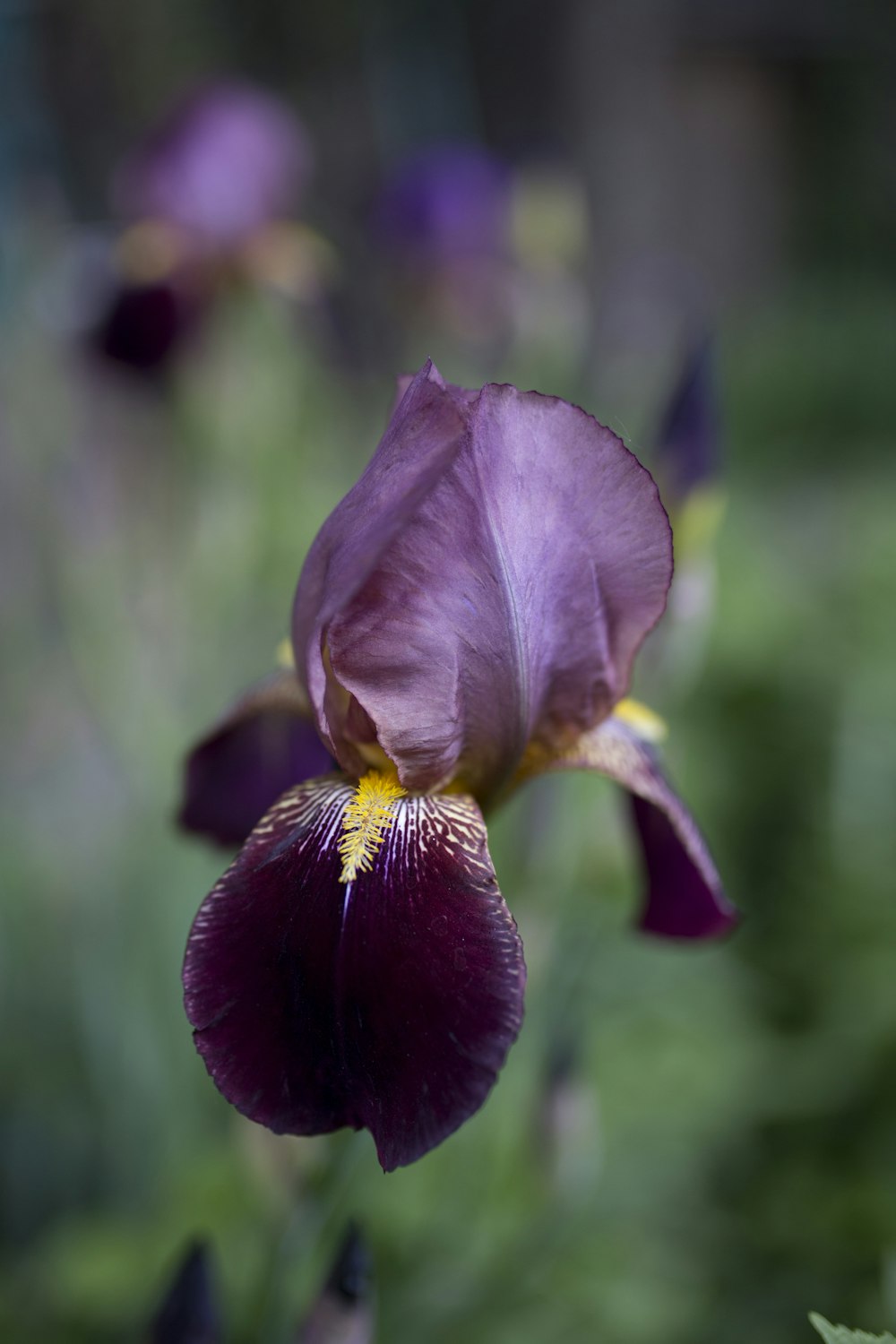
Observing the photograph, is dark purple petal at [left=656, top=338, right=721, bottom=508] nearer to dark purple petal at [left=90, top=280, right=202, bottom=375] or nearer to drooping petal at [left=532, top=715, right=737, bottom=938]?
drooping petal at [left=532, top=715, right=737, bottom=938]

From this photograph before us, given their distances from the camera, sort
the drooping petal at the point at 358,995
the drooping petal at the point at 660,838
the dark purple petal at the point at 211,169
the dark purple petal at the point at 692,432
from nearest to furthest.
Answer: the drooping petal at the point at 358,995 < the drooping petal at the point at 660,838 < the dark purple petal at the point at 692,432 < the dark purple petal at the point at 211,169

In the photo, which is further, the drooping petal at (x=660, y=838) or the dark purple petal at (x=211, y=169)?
the dark purple petal at (x=211, y=169)

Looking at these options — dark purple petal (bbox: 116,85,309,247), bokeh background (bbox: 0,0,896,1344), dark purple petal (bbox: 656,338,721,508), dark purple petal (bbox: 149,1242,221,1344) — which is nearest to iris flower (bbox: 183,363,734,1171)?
bokeh background (bbox: 0,0,896,1344)

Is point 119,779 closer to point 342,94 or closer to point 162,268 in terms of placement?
point 162,268

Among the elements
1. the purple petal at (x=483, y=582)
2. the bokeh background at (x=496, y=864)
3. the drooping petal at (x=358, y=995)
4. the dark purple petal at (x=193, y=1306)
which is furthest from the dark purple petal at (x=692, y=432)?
the dark purple petal at (x=193, y=1306)

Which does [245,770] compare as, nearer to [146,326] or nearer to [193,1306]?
[193,1306]

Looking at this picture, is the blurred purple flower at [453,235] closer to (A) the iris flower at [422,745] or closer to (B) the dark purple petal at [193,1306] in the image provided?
(A) the iris flower at [422,745]
